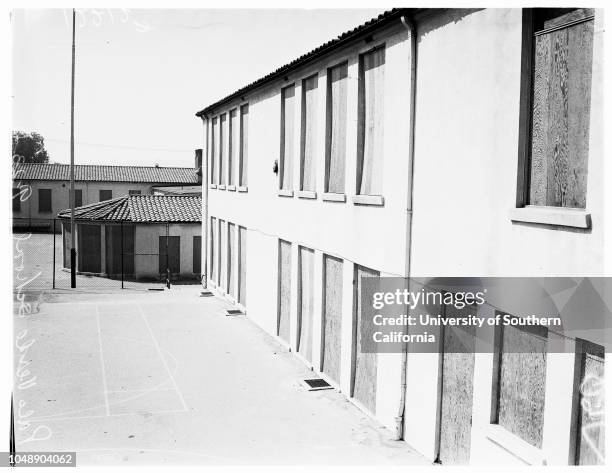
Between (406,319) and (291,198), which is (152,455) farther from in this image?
(291,198)

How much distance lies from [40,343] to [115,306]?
207 inches

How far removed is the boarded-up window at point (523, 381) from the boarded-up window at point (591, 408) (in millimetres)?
610

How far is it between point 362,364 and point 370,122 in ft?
13.7

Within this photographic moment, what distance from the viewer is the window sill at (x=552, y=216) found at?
19.1ft

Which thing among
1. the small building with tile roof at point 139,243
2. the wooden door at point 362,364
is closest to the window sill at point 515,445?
the wooden door at point 362,364

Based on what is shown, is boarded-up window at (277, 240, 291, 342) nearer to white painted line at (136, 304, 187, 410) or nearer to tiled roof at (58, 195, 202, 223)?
white painted line at (136, 304, 187, 410)

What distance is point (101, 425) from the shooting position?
33.8ft

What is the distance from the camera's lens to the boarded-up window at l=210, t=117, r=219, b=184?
75.2 ft

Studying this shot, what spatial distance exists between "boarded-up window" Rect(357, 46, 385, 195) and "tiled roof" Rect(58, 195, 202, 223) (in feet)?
63.2

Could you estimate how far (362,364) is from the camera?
11.2 meters

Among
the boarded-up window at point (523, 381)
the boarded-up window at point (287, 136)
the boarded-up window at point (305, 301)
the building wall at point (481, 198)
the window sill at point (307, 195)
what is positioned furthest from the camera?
the boarded-up window at point (287, 136)

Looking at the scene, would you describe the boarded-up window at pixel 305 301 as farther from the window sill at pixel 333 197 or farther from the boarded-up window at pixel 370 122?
the boarded-up window at pixel 370 122

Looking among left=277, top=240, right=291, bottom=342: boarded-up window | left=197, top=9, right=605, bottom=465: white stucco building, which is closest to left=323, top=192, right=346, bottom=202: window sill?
left=197, top=9, right=605, bottom=465: white stucco building

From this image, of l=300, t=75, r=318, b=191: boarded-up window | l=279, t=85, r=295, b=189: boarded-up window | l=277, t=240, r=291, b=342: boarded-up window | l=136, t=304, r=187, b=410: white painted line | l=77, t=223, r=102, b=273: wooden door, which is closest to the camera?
l=136, t=304, r=187, b=410: white painted line
